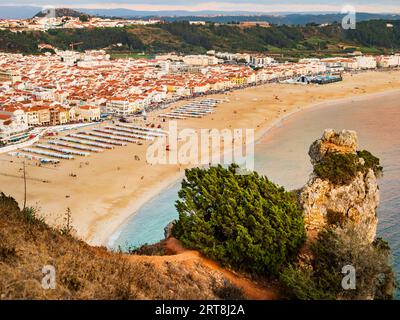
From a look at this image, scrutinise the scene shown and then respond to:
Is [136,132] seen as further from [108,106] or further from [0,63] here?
[0,63]

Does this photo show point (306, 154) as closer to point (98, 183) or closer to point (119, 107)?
point (98, 183)

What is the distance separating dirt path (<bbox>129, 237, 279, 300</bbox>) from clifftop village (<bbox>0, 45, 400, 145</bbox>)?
78.3 ft

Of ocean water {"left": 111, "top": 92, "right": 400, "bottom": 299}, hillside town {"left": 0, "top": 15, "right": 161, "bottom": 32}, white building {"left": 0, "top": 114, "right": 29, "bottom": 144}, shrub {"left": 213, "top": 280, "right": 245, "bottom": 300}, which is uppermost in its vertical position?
hillside town {"left": 0, "top": 15, "right": 161, "bottom": 32}

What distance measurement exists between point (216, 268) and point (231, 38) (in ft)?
362

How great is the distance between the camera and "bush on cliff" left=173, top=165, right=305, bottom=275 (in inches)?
343

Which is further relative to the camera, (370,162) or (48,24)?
(48,24)

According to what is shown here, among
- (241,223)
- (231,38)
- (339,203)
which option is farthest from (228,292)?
(231,38)

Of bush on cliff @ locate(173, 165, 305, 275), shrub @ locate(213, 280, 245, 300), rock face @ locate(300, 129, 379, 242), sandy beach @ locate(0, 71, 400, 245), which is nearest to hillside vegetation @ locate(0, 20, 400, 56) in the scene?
sandy beach @ locate(0, 71, 400, 245)

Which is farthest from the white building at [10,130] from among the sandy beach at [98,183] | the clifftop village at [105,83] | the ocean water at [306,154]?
the ocean water at [306,154]

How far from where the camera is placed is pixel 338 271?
26.9ft

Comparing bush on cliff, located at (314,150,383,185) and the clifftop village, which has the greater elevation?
bush on cliff, located at (314,150,383,185)

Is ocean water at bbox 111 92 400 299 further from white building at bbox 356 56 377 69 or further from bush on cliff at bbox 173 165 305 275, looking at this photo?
white building at bbox 356 56 377 69

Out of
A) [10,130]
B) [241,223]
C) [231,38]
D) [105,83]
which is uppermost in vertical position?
[231,38]
